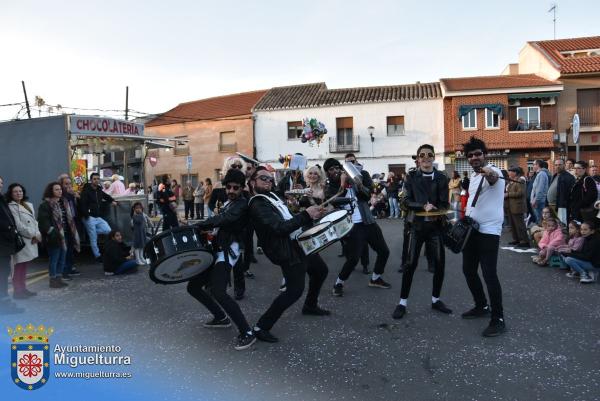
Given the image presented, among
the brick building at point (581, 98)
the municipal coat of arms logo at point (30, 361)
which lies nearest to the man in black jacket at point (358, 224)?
the municipal coat of arms logo at point (30, 361)

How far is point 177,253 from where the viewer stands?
4.10 m

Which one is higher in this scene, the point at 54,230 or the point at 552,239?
the point at 54,230

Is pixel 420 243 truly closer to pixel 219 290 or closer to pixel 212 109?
pixel 219 290

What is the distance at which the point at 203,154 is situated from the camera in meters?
34.7

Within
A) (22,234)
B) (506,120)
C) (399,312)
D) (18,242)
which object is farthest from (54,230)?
(506,120)

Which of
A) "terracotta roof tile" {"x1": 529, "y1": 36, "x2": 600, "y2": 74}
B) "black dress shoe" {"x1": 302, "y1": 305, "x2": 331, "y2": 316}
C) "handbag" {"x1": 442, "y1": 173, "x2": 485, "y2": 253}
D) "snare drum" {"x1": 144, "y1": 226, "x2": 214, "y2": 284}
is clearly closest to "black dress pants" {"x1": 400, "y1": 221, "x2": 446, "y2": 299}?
"handbag" {"x1": 442, "y1": 173, "x2": 485, "y2": 253}

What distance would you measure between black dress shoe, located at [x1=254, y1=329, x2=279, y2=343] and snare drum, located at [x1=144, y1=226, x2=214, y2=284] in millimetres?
799

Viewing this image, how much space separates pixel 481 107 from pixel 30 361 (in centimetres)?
2925

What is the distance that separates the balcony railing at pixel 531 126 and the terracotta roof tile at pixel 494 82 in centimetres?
228

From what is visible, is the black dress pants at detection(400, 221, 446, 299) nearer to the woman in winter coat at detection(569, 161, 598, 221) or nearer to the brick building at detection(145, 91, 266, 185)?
the woman in winter coat at detection(569, 161, 598, 221)

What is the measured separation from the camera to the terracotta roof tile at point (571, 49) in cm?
2802

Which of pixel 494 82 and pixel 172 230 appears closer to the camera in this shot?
pixel 172 230

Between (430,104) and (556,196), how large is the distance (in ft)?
70.4

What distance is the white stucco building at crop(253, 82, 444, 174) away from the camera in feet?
99.3
